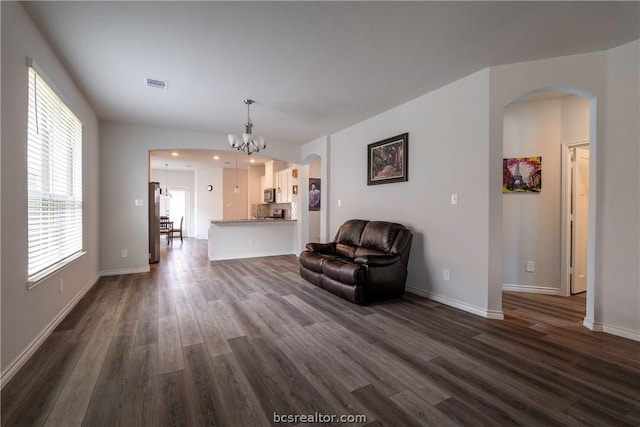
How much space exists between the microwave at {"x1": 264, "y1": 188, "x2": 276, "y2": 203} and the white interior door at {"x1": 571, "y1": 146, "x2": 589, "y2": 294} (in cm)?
675

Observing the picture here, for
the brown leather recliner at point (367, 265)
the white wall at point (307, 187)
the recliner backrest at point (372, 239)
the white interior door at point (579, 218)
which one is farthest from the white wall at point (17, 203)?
the white interior door at point (579, 218)

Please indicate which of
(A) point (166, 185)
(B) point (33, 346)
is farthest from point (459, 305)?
(A) point (166, 185)

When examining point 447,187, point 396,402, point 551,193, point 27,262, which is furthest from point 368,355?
point 551,193

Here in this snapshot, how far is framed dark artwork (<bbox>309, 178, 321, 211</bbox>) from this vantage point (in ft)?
23.3

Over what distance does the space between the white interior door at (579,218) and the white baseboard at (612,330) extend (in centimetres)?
130

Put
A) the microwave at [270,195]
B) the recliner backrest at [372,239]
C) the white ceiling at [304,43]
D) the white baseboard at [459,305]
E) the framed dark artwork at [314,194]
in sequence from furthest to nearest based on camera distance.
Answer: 1. the microwave at [270,195]
2. the framed dark artwork at [314,194]
3. the recliner backrest at [372,239]
4. the white baseboard at [459,305]
5. the white ceiling at [304,43]

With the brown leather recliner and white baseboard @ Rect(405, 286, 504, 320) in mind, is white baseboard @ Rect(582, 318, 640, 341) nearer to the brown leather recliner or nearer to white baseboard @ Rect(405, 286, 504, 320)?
white baseboard @ Rect(405, 286, 504, 320)

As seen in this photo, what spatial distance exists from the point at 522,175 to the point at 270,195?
6414mm

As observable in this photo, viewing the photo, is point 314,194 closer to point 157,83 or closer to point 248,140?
point 248,140

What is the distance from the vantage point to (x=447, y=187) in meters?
3.29

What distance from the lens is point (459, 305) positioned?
3.17m

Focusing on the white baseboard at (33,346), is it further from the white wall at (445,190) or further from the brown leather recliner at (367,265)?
the white wall at (445,190)

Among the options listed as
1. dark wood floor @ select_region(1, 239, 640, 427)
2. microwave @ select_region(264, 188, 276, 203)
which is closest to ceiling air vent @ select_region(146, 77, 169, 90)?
dark wood floor @ select_region(1, 239, 640, 427)

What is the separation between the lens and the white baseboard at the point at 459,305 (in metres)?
2.88
